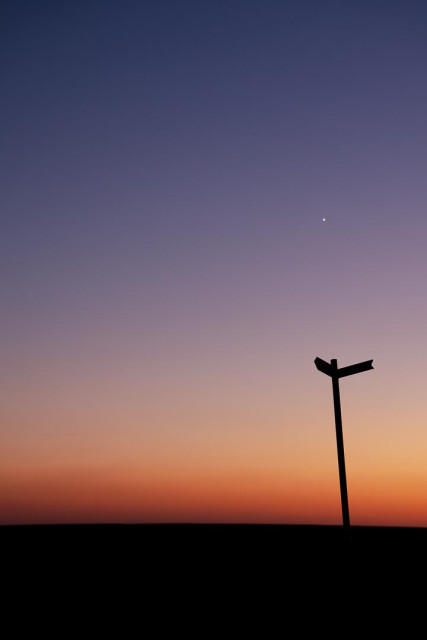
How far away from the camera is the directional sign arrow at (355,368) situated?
10602mm

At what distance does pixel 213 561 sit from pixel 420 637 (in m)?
10.9

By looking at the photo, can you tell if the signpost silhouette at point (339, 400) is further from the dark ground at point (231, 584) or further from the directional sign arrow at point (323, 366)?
the dark ground at point (231, 584)

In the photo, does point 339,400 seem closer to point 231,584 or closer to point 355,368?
point 355,368

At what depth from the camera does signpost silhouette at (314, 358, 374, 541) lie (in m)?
9.68

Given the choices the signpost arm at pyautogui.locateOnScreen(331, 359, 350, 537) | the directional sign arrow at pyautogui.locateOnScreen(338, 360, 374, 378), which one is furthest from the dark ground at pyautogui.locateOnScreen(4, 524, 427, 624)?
the directional sign arrow at pyautogui.locateOnScreen(338, 360, 374, 378)

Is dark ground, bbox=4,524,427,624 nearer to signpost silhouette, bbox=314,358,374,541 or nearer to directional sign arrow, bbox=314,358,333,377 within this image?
signpost silhouette, bbox=314,358,374,541

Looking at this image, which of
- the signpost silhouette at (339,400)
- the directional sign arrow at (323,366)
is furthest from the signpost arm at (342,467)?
the directional sign arrow at (323,366)

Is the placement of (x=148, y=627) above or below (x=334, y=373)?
below

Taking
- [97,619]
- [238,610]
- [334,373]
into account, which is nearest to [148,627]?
[97,619]

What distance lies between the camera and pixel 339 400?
10.1 m

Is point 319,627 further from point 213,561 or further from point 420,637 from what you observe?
point 213,561

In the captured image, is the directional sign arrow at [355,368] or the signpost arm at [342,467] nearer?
the signpost arm at [342,467]

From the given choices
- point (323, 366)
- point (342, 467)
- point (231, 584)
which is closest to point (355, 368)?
point (323, 366)

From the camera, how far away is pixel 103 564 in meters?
18.9
